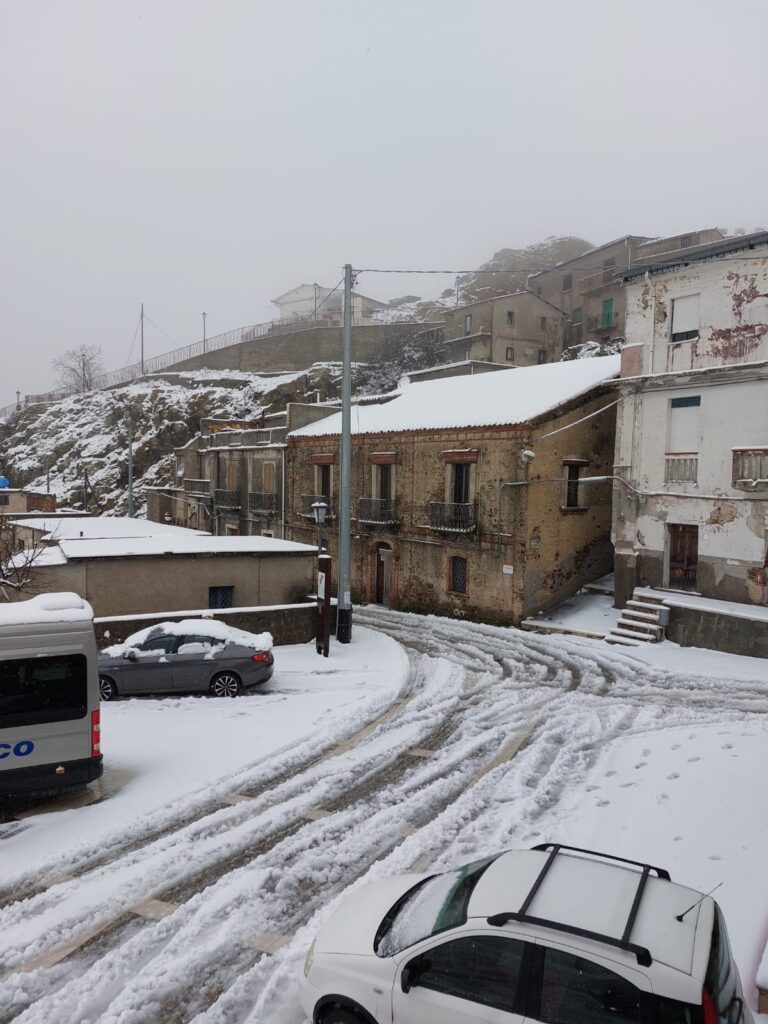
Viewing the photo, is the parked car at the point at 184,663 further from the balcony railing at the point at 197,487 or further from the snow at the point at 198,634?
the balcony railing at the point at 197,487

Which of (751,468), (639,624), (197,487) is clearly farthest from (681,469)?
(197,487)

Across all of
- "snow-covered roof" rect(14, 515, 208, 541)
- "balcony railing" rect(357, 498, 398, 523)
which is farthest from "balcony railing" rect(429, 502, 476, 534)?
"snow-covered roof" rect(14, 515, 208, 541)

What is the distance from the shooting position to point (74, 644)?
919 centimetres

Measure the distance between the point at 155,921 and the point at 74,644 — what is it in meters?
3.88

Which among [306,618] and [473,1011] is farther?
[306,618]

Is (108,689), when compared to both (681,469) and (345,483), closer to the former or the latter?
(345,483)

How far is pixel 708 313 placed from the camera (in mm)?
19672

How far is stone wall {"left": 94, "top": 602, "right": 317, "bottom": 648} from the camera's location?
16.0 metres

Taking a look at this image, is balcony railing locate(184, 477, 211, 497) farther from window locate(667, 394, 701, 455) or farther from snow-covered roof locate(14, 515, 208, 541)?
window locate(667, 394, 701, 455)

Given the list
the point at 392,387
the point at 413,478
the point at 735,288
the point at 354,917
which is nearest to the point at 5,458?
the point at 392,387

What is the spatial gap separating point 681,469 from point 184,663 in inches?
587

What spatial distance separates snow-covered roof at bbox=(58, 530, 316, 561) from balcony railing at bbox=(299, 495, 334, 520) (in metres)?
8.78

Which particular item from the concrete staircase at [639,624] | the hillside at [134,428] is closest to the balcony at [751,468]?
the concrete staircase at [639,624]

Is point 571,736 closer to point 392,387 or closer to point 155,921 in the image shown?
point 155,921
